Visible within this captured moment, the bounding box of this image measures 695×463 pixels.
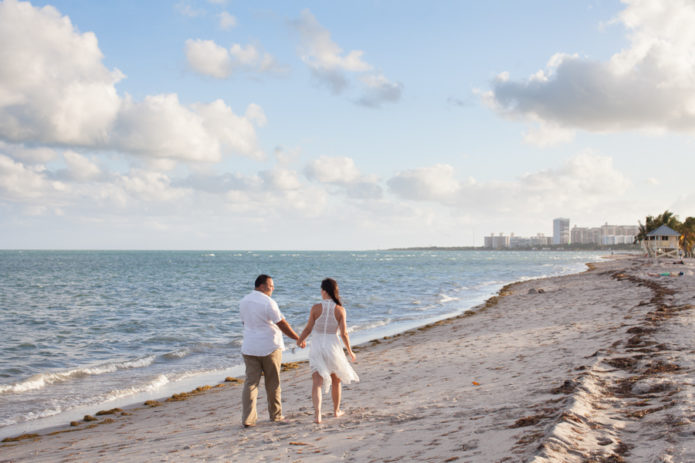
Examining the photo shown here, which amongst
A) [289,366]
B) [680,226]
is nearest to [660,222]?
[680,226]

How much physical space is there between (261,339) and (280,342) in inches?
12.0

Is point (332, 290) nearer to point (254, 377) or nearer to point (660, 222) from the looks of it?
point (254, 377)

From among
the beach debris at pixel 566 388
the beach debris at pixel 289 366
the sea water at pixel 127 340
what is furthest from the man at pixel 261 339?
the beach debris at pixel 289 366

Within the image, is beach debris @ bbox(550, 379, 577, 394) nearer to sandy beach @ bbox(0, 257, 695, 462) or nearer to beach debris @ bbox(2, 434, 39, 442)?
sandy beach @ bbox(0, 257, 695, 462)

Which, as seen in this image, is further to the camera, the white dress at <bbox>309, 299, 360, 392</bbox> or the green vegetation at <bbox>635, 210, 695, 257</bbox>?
the green vegetation at <bbox>635, 210, 695, 257</bbox>

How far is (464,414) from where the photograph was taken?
20.1 feet

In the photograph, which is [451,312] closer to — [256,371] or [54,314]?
[256,371]

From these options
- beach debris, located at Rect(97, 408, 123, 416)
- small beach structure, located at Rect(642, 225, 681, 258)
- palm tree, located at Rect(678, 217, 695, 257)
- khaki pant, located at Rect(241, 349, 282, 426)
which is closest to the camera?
khaki pant, located at Rect(241, 349, 282, 426)

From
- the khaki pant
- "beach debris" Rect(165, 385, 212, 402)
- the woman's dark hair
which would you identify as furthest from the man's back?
"beach debris" Rect(165, 385, 212, 402)

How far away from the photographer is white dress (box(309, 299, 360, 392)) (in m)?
6.33

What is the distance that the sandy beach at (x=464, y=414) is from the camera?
472 cm

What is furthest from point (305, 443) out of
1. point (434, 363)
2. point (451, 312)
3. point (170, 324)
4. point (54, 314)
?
point (54, 314)

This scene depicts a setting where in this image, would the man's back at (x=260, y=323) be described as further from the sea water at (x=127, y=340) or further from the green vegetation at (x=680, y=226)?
the green vegetation at (x=680, y=226)

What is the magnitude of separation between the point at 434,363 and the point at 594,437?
5.90 metres
